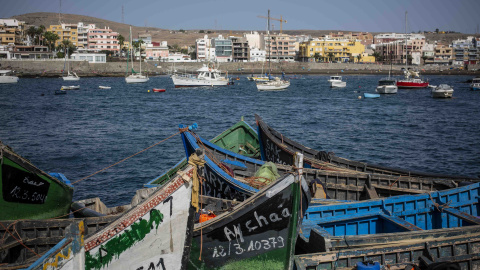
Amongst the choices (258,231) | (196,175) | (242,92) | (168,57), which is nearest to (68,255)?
(196,175)

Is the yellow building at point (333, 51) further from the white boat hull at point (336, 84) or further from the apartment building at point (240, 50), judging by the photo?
the white boat hull at point (336, 84)

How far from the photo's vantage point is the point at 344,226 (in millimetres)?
11133

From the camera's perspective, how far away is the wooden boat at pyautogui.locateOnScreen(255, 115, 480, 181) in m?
15.8

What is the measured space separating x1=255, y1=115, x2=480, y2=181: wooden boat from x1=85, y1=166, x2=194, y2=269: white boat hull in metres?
8.88

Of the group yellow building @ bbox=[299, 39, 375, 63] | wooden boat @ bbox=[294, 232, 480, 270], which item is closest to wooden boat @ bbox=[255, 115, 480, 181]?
wooden boat @ bbox=[294, 232, 480, 270]

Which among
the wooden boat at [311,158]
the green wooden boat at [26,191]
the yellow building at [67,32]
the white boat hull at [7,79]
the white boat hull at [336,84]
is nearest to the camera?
the green wooden boat at [26,191]

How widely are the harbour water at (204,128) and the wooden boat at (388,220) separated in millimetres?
10668

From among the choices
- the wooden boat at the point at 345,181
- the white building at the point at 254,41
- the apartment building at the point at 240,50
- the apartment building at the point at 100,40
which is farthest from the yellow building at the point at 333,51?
the wooden boat at the point at 345,181

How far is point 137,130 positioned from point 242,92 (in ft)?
143

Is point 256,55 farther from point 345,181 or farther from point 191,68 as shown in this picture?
point 345,181

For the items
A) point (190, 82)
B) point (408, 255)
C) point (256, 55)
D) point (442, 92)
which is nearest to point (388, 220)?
point (408, 255)

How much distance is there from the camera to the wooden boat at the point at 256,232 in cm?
819

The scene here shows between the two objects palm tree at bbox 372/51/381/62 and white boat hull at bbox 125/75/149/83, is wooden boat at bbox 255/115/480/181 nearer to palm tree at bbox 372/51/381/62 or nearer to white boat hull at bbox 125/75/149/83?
white boat hull at bbox 125/75/149/83

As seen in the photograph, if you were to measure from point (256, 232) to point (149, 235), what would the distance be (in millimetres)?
1917
